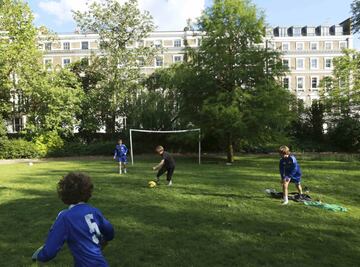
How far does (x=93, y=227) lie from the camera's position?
133 inches

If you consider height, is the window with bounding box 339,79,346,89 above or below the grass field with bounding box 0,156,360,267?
above

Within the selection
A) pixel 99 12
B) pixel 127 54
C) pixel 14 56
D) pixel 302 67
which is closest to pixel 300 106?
pixel 127 54

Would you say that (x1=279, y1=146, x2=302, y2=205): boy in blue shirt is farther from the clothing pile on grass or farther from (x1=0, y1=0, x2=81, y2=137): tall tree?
(x1=0, y1=0, x2=81, y2=137): tall tree

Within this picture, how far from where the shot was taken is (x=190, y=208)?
32.8 feet

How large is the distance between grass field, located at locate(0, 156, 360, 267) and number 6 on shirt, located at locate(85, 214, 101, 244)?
284 cm

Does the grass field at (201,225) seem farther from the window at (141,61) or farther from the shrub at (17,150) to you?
the window at (141,61)

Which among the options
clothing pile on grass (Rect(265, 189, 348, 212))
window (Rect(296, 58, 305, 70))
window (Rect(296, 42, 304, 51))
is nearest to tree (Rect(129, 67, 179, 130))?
clothing pile on grass (Rect(265, 189, 348, 212))

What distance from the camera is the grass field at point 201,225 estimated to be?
6.35 m

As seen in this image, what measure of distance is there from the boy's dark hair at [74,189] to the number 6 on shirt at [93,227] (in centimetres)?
16

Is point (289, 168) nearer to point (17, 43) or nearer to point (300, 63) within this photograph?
point (17, 43)

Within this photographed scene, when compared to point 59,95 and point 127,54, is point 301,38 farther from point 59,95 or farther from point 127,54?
point 59,95

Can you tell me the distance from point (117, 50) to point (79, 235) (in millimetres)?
35709

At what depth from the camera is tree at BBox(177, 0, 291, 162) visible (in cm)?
2362

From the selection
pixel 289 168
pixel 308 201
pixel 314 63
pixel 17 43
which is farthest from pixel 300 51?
pixel 308 201
